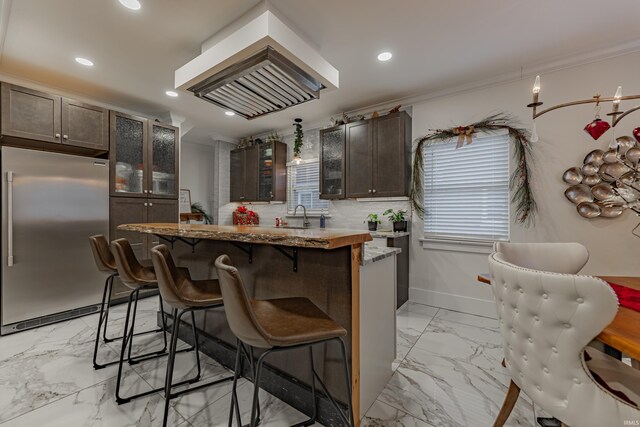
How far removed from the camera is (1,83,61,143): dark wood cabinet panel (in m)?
2.65

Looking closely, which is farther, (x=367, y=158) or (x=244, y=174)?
(x=244, y=174)

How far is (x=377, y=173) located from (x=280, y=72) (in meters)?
2.00

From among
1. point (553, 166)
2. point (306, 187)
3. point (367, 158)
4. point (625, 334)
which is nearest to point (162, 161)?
point (306, 187)

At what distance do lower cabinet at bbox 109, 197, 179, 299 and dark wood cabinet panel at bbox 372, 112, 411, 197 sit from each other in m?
2.99

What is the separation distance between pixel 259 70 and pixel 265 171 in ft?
9.93

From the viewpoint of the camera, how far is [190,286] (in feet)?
5.30

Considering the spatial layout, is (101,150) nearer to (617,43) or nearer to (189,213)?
(189,213)

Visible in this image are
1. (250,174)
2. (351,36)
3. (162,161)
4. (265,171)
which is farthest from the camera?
(250,174)

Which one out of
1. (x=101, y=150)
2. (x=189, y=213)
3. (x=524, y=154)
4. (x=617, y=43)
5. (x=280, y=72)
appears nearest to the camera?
(x=280, y=72)

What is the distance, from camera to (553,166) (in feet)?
8.98

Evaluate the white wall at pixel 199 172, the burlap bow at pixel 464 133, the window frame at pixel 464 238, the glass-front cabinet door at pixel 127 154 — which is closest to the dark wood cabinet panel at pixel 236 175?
the white wall at pixel 199 172

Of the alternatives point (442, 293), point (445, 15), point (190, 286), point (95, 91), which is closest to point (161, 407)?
point (190, 286)

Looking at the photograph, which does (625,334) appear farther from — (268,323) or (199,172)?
(199,172)

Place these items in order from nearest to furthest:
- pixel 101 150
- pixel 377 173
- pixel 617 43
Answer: pixel 617 43 → pixel 101 150 → pixel 377 173
